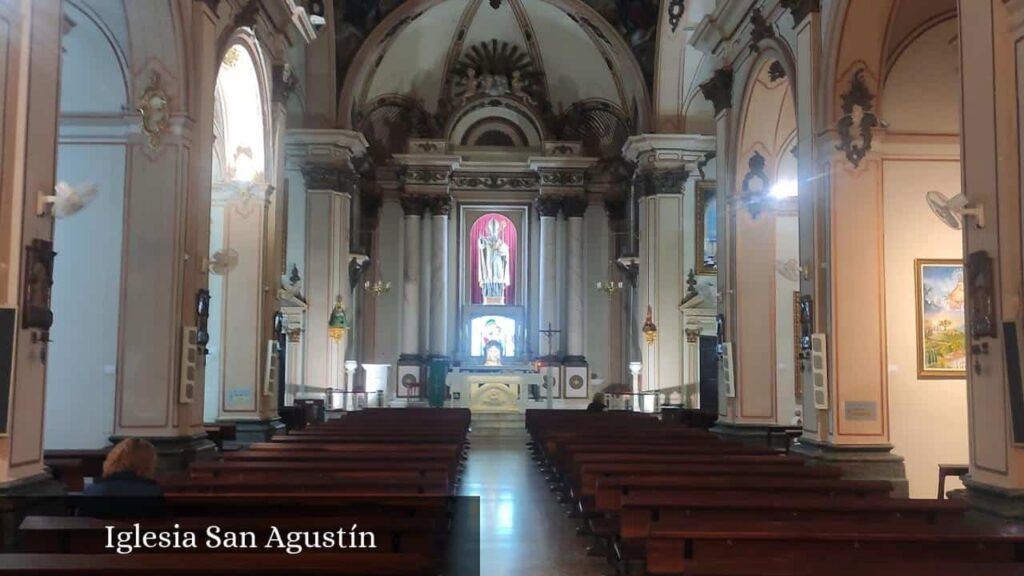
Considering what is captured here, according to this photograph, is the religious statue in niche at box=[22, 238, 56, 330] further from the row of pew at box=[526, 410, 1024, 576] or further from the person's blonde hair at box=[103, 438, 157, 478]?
the row of pew at box=[526, 410, 1024, 576]

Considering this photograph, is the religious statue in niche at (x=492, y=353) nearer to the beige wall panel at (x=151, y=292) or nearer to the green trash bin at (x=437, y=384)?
the green trash bin at (x=437, y=384)

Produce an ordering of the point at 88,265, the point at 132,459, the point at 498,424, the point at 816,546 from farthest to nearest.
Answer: the point at 498,424, the point at 88,265, the point at 132,459, the point at 816,546

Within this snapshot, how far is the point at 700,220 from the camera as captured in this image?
71.5 ft

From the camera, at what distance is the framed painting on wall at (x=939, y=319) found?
10.9 metres

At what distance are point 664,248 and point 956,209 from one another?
1393cm

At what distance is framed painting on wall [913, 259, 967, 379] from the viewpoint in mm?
10945

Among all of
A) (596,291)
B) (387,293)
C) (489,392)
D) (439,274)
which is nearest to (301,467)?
(489,392)

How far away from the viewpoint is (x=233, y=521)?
5.02m

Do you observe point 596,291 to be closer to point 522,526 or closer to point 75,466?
point 522,526

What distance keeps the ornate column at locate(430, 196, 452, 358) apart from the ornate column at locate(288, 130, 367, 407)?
11.9 ft

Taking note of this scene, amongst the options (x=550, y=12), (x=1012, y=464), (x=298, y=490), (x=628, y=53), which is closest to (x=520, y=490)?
Result: (x=298, y=490)

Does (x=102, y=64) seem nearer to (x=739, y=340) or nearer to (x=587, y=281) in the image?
(x=739, y=340)

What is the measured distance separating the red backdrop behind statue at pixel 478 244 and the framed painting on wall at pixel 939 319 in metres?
15.0

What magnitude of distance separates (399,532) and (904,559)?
268 centimetres
